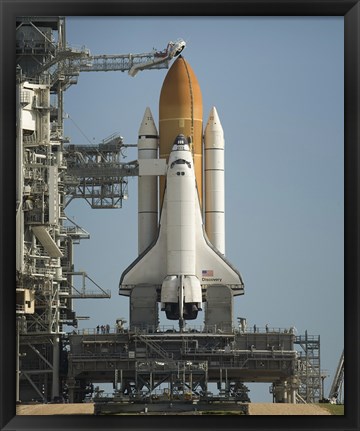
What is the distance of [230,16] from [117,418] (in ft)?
21.2

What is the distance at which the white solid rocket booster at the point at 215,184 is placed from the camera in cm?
5388

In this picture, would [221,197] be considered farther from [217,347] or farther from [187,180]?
[217,347]

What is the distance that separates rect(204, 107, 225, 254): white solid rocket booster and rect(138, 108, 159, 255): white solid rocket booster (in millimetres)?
2008

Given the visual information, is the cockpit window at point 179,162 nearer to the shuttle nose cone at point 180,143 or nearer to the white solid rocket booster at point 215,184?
the shuttle nose cone at point 180,143

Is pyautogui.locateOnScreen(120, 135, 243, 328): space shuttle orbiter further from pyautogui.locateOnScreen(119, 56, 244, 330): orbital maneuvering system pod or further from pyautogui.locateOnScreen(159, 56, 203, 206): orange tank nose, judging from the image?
pyautogui.locateOnScreen(159, 56, 203, 206): orange tank nose

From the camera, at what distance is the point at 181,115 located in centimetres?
5381

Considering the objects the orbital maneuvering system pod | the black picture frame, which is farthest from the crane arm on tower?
the black picture frame
